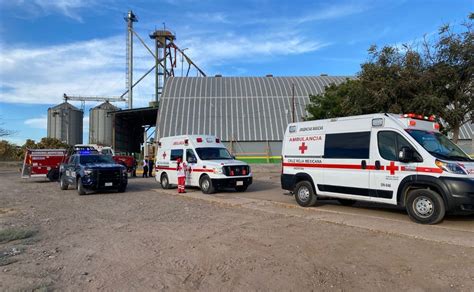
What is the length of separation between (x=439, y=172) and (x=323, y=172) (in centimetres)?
343

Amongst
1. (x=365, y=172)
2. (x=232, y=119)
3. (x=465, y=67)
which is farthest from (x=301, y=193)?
(x=232, y=119)

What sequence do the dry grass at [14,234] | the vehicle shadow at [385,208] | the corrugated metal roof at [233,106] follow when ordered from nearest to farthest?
the dry grass at [14,234] → the vehicle shadow at [385,208] → the corrugated metal roof at [233,106]

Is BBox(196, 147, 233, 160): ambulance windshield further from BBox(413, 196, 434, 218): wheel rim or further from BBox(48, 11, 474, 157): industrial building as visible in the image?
BBox(48, 11, 474, 157): industrial building

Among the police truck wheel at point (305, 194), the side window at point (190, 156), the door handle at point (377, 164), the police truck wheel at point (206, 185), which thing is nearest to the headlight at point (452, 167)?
the door handle at point (377, 164)

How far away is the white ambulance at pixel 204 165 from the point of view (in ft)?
56.3

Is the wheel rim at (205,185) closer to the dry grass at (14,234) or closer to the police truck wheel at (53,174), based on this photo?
the dry grass at (14,234)

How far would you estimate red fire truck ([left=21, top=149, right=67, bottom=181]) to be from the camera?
26562 mm

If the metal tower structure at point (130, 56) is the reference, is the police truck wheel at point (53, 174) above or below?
below

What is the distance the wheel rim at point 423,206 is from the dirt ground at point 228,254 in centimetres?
39

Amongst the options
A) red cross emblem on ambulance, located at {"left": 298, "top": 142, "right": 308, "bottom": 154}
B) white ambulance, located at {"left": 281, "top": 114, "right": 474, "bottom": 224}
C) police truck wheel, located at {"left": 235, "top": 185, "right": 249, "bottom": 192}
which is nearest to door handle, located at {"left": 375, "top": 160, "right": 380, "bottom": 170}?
white ambulance, located at {"left": 281, "top": 114, "right": 474, "bottom": 224}

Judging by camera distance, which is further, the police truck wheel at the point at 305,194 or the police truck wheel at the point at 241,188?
the police truck wheel at the point at 241,188

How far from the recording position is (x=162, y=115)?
4512 centimetres

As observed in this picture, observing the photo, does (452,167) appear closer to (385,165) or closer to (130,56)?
(385,165)

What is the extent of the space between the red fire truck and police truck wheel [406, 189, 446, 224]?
23284 millimetres
